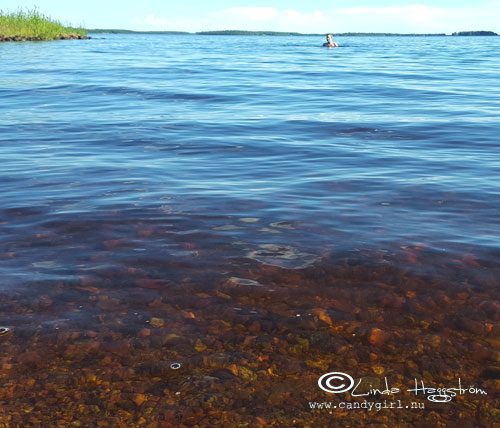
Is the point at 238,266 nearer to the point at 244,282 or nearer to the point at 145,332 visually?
the point at 244,282

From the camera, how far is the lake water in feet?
13.6

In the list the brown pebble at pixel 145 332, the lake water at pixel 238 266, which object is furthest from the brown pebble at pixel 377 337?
the brown pebble at pixel 145 332

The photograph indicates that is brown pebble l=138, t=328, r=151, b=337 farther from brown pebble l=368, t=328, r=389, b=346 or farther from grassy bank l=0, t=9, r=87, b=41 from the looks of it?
grassy bank l=0, t=9, r=87, b=41

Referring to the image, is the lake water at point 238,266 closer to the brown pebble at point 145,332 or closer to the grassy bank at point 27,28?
the brown pebble at point 145,332

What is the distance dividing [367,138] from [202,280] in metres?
8.04

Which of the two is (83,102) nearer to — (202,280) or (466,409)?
(202,280)

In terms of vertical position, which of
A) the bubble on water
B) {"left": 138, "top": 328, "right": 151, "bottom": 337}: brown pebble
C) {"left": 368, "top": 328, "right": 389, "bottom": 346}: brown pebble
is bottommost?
{"left": 368, "top": 328, "right": 389, "bottom": 346}: brown pebble

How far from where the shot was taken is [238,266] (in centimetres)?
599

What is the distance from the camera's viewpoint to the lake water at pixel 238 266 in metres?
4.14

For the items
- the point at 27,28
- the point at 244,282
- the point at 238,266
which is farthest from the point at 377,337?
the point at 27,28

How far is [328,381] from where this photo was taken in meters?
4.14

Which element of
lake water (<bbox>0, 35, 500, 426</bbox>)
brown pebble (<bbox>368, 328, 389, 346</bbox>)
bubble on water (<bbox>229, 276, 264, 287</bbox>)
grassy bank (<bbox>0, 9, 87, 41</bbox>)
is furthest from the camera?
grassy bank (<bbox>0, 9, 87, 41</bbox>)

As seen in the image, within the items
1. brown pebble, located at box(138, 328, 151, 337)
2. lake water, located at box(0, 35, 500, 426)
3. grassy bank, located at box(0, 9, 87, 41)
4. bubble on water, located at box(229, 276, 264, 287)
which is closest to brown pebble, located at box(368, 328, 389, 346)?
lake water, located at box(0, 35, 500, 426)

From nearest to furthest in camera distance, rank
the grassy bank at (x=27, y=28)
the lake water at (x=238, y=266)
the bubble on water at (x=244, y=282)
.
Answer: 1. the lake water at (x=238, y=266)
2. the bubble on water at (x=244, y=282)
3. the grassy bank at (x=27, y=28)
